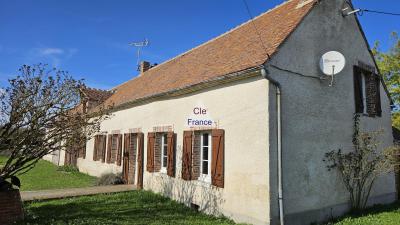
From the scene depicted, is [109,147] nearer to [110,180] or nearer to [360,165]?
[110,180]

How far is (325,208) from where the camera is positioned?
8.63 m

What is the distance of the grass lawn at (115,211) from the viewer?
812 cm

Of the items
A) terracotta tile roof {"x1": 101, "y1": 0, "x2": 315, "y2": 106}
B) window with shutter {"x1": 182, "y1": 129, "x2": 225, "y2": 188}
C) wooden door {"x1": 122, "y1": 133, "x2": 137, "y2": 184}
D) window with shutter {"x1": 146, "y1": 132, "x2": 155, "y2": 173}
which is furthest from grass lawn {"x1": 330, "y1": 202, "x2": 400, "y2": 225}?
wooden door {"x1": 122, "y1": 133, "x2": 137, "y2": 184}

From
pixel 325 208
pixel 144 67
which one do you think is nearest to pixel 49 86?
pixel 325 208

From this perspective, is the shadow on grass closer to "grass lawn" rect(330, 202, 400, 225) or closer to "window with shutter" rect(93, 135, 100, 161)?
"grass lawn" rect(330, 202, 400, 225)

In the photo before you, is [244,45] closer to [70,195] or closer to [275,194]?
[275,194]

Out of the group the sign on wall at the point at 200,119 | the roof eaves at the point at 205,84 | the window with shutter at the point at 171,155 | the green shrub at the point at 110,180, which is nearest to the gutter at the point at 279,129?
the roof eaves at the point at 205,84

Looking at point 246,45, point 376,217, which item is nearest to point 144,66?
point 246,45

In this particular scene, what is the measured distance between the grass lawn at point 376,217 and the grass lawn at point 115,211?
3.05 m

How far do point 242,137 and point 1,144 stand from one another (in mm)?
5546

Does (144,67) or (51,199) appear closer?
(51,199)

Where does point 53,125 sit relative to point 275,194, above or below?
above

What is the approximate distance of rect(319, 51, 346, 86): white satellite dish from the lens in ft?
28.5

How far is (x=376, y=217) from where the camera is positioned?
345 inches
